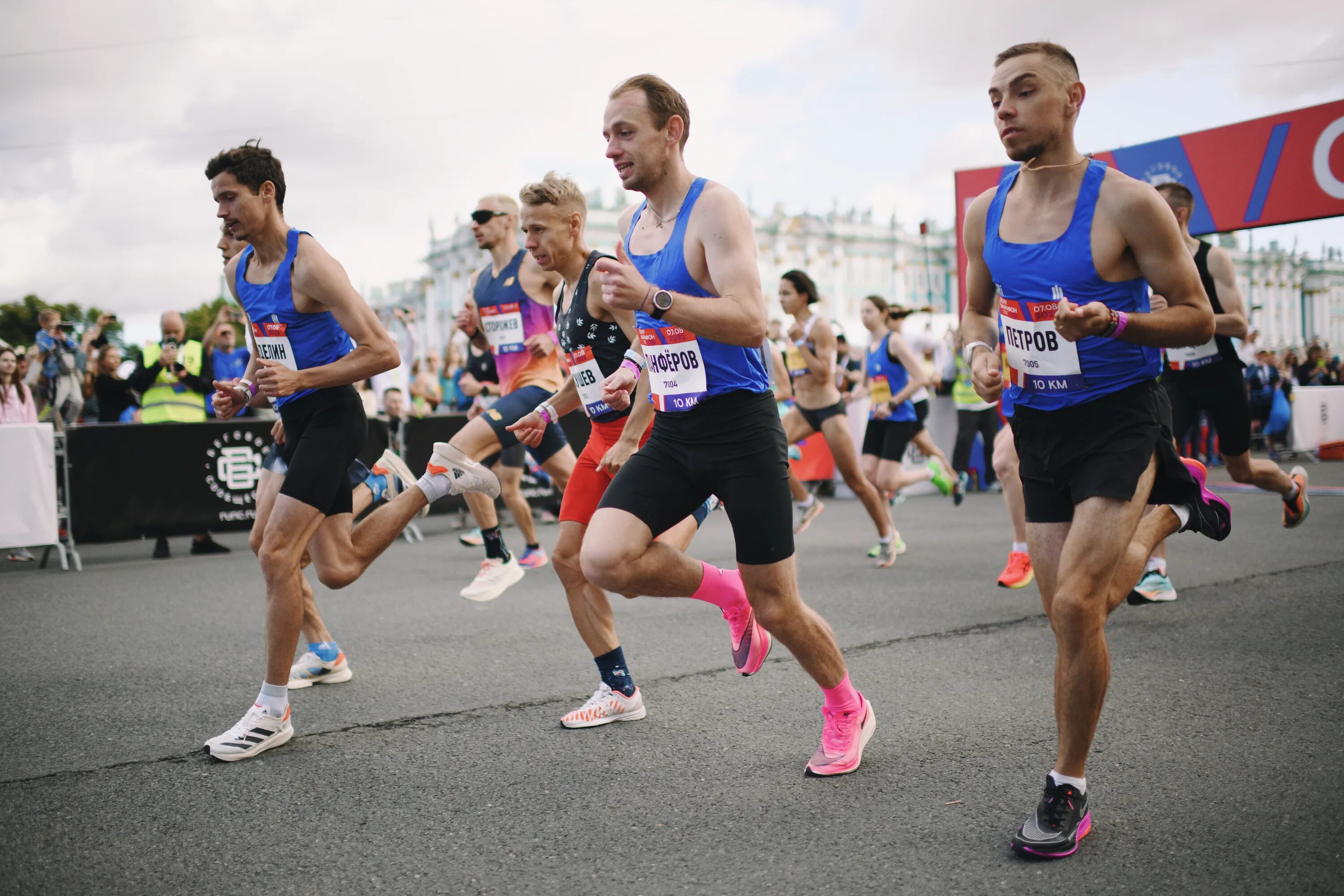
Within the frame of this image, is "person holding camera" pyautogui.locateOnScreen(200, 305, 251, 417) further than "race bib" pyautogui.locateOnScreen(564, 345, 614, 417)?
Yes

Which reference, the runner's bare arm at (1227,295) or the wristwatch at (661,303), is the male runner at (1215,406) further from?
the wristwatch at (661,303)

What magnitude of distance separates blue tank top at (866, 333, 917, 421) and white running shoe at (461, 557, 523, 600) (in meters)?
4.13

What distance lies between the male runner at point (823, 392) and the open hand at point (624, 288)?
5268 mm

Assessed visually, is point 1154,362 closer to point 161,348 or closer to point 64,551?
point 64,551

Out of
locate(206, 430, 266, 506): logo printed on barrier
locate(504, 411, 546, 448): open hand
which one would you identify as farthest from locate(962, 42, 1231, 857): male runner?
Result: locate(206, 430, 266, 506): logo printed on barrier

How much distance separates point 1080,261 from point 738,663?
1888mm

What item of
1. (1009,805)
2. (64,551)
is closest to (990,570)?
(1009,805)

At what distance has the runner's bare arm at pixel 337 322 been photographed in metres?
3.80

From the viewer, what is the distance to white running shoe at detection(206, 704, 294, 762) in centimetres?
355

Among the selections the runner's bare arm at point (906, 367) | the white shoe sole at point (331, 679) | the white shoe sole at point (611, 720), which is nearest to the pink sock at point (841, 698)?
the white shoe sole at point (611, 720)

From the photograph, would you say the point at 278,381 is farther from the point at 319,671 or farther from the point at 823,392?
the point at 823,392

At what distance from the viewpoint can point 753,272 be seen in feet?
10.0

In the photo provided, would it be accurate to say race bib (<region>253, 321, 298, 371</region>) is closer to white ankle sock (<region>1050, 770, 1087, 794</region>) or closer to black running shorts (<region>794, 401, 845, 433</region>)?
white ankle sock (<region>1050, 770, 1087, 794</region>)

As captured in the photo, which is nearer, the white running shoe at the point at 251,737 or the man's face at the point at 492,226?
the white running shoe at the point at 251,737
